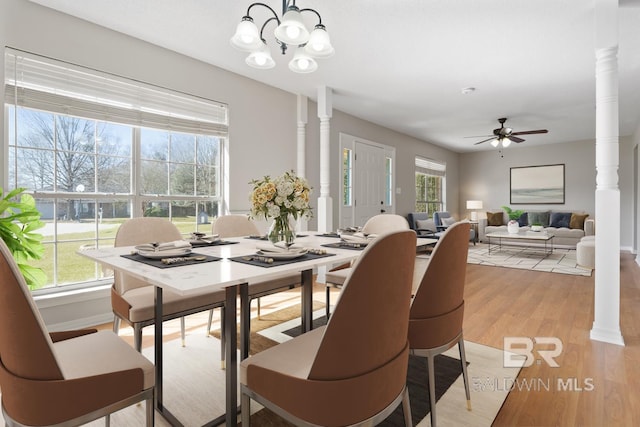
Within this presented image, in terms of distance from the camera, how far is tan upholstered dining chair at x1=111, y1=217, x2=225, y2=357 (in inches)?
65.8

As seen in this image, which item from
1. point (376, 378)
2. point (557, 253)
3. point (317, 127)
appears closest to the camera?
point (376, 378)

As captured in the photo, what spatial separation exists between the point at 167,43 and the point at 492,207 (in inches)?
351

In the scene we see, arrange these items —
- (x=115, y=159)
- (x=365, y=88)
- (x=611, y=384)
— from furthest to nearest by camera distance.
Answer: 1. (x=365, y=88)
2. (x=115, y=159)
3. (x=611, y=384)

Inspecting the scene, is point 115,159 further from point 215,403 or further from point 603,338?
point 603,338

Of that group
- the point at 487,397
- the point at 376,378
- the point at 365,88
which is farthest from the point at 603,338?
the point at 365,88

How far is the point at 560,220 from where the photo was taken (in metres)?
7.79

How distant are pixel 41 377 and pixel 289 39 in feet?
5.97

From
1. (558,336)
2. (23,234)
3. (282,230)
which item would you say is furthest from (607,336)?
(23,234)

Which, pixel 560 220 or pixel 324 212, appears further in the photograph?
pixel 560 220

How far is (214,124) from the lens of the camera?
3.75m

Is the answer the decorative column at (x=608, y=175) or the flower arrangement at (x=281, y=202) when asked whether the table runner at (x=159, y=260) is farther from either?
the decorative column at (x=608, y=175)

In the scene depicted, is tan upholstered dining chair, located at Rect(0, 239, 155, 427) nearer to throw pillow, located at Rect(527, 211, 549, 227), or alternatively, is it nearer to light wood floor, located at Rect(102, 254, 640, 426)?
light wood floor, located at Rect(102, 254, 640, 426)

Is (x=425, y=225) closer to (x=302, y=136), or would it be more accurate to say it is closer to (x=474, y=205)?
(x=474, y=205)

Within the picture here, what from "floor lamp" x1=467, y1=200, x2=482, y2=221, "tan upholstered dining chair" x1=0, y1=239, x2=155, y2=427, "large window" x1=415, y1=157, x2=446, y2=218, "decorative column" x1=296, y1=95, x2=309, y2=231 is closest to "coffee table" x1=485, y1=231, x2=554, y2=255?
"floor lamp" x1=467, y1=200, x2=482, y2=221
